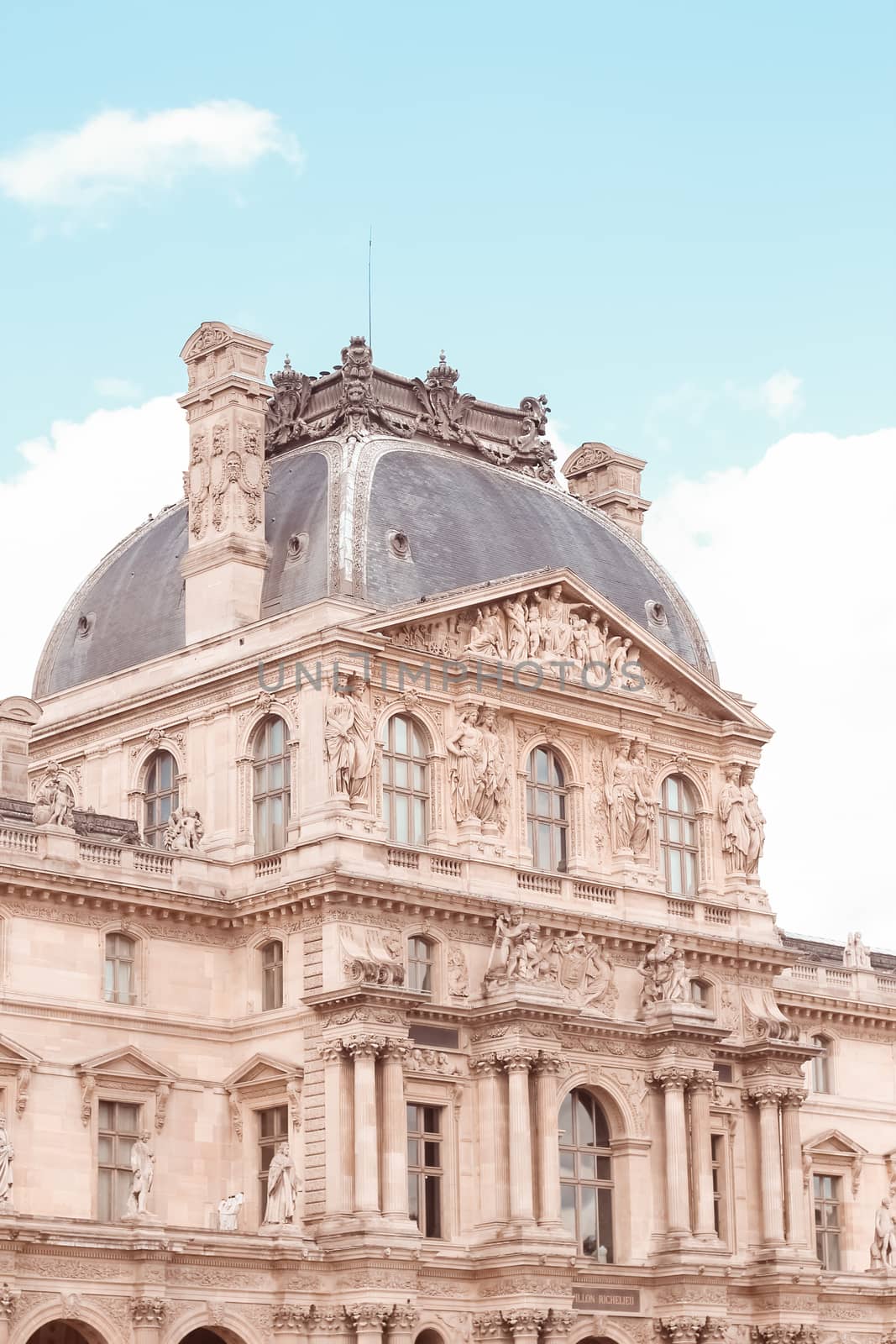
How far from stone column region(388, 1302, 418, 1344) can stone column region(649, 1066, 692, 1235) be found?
791 cm

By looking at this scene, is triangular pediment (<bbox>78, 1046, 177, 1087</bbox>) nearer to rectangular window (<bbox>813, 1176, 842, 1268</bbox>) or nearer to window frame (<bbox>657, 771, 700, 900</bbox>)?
window frame (<bbox>657, 771, 700, 900</bbox>)

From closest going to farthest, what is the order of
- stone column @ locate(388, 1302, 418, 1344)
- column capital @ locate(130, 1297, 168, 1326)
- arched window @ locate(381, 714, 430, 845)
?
column capital @ locate(130, 1297, 168, 1326) → stone column @ locate(388, 1302, 418, 1344) → arched window @ locate(381, 714, 430, 845)

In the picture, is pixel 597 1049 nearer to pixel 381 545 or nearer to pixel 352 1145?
pixel 352 1145

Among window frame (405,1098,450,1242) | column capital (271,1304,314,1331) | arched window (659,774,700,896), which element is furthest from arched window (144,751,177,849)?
column capital (271,1304,314,1331)

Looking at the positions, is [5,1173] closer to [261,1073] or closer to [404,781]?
[261,1073]

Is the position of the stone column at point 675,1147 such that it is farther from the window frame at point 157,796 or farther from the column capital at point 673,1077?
the window frame at point 157,796

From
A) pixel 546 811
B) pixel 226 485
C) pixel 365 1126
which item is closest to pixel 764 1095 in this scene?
pixel 546 811

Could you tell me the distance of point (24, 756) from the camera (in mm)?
63031

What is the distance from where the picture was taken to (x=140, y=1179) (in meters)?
52.2

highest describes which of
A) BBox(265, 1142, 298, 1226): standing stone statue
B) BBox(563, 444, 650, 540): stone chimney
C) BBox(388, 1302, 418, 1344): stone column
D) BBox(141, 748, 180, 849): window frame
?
BBox(563, 444, 650, 540): stone chimney

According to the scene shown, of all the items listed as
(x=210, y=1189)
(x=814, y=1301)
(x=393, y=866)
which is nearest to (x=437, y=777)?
(x=393, y=866)

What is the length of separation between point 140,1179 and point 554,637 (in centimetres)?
1735

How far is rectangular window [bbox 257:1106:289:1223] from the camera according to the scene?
56250mm

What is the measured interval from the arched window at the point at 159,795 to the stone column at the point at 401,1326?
13243mm
